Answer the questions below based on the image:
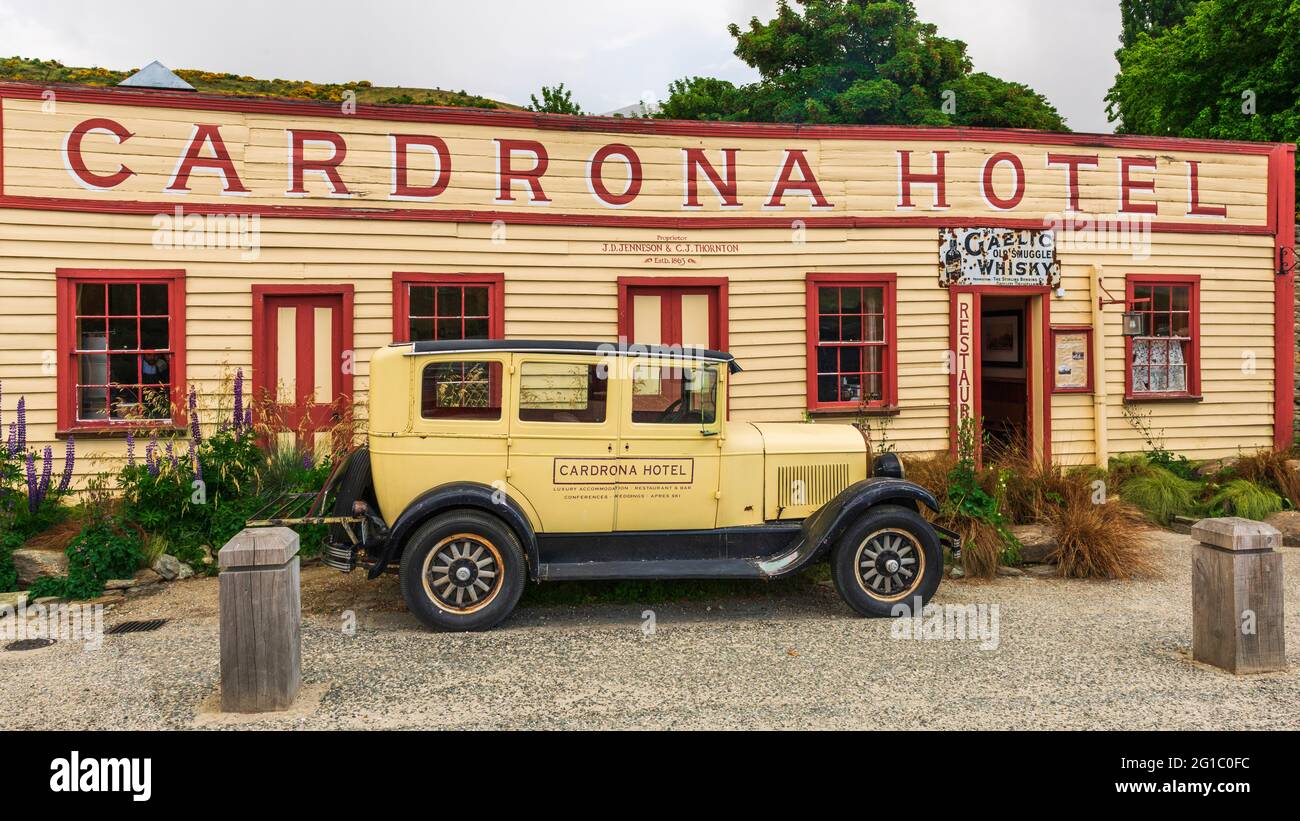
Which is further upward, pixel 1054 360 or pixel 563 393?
pixel 1054 360

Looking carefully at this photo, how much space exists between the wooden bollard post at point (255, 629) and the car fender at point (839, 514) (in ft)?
10.2

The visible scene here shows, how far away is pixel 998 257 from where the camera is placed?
1097cm

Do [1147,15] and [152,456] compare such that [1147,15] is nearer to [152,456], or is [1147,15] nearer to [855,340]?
[855,340]

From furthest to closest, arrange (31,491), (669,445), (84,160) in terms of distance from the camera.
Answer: (84,160), (31,491), (669,445)

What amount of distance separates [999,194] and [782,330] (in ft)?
10.6

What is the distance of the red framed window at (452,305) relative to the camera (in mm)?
9797

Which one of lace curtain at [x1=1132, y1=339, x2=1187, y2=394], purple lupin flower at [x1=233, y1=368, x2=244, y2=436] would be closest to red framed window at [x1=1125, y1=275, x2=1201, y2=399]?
lace curtain at [x1=1132, y1=339, x2=1187, y2=394]

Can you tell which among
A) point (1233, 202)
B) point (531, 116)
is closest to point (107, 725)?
point (531, 116)

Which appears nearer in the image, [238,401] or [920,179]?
[238,401]

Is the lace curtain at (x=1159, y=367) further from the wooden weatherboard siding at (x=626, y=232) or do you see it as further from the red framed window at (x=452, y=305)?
the red framed window at (x=452, y=305)

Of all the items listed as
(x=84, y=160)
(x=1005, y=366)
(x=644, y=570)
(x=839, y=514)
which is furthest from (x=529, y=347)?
(x=1005, y=366)

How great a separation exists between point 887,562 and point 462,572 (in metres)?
2.96

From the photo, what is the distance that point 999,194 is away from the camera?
11016mm

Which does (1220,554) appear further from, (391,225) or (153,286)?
(153,286)
